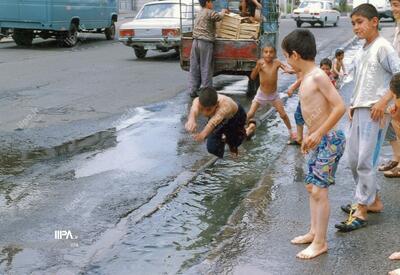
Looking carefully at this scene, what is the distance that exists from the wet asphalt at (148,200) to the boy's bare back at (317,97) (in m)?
0.97

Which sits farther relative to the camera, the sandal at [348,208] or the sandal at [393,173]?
the sandal at [393,173]

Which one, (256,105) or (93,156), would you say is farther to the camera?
(256,105)

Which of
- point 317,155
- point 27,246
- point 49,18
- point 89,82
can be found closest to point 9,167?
point 27,246

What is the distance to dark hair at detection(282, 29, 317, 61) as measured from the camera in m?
4.36

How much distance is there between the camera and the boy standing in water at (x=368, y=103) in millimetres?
4816

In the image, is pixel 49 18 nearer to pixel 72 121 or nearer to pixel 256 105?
pixel 72 121

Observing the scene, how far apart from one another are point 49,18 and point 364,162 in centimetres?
1691

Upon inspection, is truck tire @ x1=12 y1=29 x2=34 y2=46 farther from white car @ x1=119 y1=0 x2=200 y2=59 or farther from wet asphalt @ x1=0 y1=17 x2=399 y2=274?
wet asphalt @ x1=0 y1=17 x2=399 y2=274

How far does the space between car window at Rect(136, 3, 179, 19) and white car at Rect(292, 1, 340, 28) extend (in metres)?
21.9

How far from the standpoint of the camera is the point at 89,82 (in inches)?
527

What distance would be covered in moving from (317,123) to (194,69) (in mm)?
7568

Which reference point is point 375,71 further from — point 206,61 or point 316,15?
point 316,15

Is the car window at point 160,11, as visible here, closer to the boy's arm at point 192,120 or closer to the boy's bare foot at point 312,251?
the boy's arm at point 192,120

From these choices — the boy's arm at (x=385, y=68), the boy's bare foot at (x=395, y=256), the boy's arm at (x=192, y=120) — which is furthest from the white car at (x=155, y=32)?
the boy's bare foot at (x=395, y=256)
